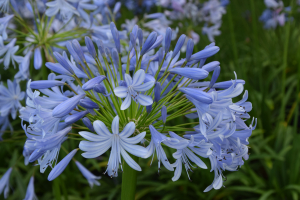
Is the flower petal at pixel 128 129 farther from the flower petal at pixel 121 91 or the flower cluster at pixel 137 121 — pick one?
the flower petal at pixel 121 91

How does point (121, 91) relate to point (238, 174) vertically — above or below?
above

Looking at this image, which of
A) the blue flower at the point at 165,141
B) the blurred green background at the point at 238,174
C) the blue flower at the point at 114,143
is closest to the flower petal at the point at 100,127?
the blue flower at the point at 114,143

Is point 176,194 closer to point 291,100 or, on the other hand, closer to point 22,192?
point 22,192

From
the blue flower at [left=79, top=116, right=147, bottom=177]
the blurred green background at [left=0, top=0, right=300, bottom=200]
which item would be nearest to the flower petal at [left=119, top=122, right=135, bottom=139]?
the blue flower at [left=79, top=116, right=147, bottom=177]

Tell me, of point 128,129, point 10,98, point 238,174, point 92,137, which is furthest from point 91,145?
point 238,174

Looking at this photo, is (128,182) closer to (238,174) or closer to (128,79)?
(128,79)

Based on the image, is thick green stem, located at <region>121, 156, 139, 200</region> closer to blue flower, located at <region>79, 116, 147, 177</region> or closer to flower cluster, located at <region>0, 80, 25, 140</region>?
blue flower, located at <region>79, 116, 147, 177</region>
